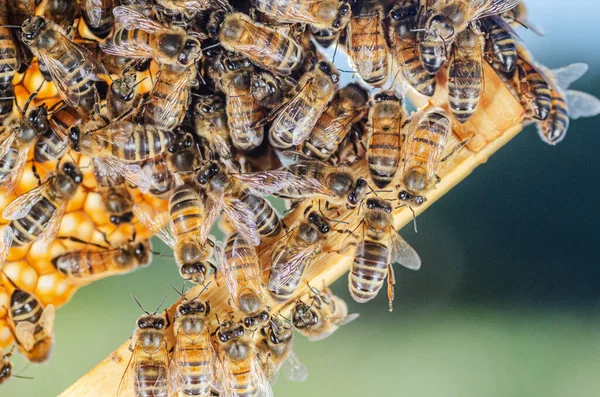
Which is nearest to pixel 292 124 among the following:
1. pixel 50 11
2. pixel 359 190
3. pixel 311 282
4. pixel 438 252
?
pixel 359 190

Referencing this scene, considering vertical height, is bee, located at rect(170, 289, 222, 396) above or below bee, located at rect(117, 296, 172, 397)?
above

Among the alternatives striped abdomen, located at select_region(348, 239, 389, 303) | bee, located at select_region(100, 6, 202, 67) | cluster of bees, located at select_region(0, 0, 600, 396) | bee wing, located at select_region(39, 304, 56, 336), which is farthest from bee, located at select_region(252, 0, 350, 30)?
bee wing, located at select_region(39, 304, 56, 336)

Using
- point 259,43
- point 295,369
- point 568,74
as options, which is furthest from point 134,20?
point 568,74

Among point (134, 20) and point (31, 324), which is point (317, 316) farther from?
point (134, 20)

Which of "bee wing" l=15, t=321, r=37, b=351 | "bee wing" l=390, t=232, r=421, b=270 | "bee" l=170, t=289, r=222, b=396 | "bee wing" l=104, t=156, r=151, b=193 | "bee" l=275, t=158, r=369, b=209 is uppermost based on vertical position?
"bee" l=275, t=158, r=369, b=209

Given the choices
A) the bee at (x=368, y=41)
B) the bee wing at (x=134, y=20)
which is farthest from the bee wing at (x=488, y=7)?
the bee wing at (x=134, y=20)

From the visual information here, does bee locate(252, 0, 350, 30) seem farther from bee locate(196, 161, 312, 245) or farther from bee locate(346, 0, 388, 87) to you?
bee locate(196, 161, 312, 245)

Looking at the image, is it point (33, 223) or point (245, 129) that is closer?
point (245, 129)

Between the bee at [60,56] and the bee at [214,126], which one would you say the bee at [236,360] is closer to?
the bee at [214,126]
